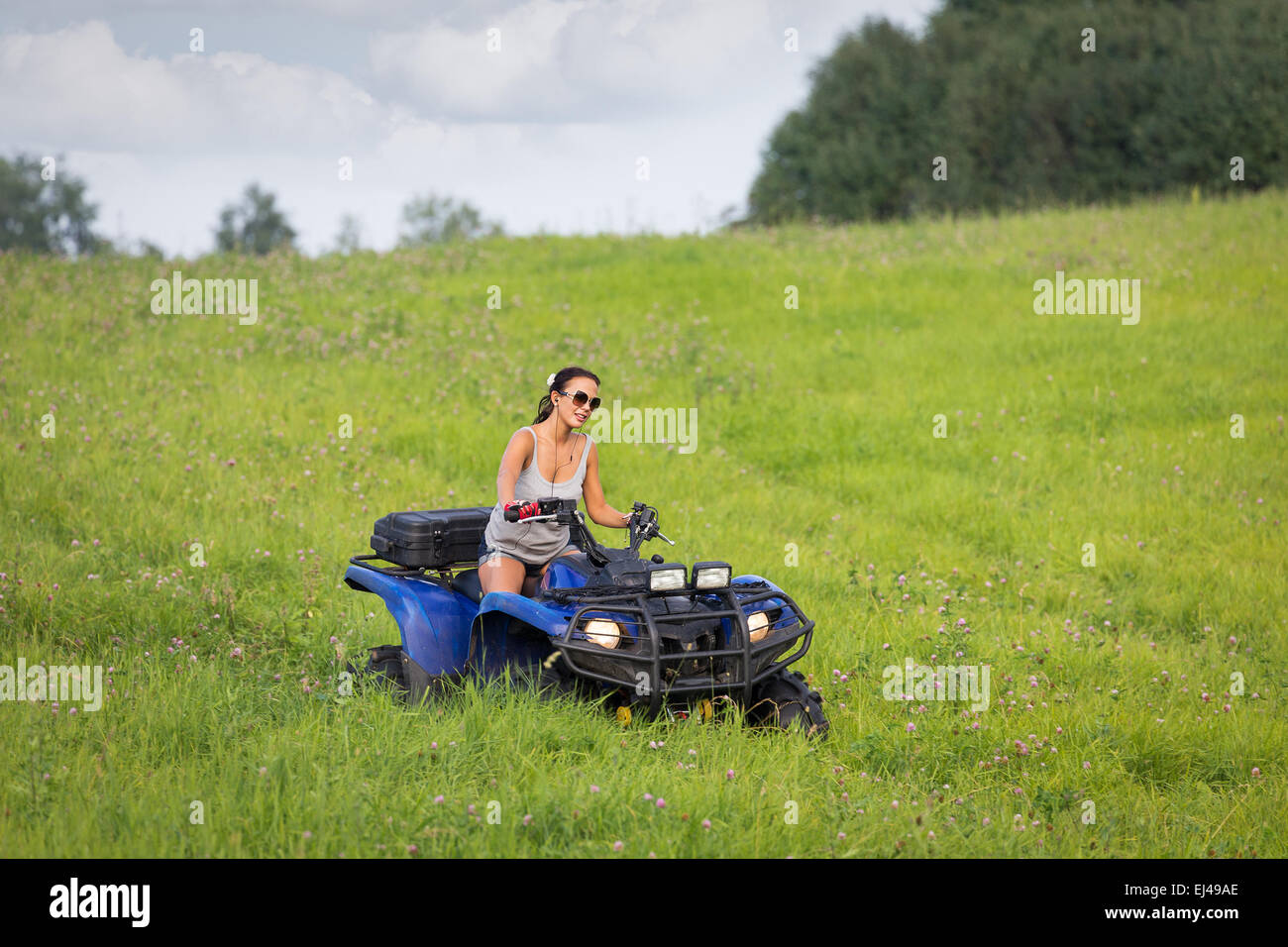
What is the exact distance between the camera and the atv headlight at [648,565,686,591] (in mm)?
4977

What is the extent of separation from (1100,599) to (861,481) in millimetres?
2858

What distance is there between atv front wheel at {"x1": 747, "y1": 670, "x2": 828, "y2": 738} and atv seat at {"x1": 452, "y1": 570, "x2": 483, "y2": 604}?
1.58m

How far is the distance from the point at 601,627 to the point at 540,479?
3.50ft

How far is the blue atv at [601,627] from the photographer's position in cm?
506

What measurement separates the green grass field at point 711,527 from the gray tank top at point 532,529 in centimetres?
81

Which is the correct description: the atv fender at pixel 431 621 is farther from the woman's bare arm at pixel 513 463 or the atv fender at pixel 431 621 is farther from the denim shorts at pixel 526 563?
the woman's bare arm at pixel 513 463

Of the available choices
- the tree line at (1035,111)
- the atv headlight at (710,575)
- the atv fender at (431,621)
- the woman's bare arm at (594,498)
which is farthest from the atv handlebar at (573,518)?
the tree line at (1035,111)

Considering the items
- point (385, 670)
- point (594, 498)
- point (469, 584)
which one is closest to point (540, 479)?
point (594, 498)

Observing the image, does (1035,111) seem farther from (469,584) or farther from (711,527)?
(469,584)

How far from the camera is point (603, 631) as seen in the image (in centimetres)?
513

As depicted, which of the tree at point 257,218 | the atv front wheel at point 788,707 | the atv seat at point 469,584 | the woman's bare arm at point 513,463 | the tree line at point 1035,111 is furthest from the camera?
the tree at point 257,218

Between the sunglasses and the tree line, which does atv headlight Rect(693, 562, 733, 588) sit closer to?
the sunglasses
